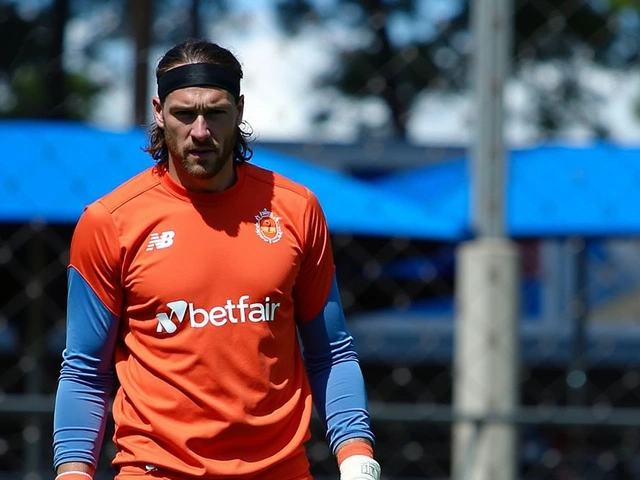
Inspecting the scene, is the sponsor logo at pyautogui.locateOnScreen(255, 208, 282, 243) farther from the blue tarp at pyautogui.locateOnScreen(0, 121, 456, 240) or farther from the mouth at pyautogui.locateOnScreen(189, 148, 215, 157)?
the blue tarp at pyautogui.locateOnScreen(0, 121, 456, 240)

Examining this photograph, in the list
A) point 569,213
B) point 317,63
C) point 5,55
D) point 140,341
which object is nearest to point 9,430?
point 5,55

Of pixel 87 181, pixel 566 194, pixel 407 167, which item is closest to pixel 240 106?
pixel 87 181

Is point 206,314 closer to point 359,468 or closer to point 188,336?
point 188,336

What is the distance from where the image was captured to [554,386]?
341 inches

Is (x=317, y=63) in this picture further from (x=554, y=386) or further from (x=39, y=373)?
(x=554, y=386)

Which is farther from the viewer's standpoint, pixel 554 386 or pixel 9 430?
pixel 554 386

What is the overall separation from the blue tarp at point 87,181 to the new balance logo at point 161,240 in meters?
2.28

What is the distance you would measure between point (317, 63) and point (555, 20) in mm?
1245

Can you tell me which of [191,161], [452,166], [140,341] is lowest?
[140,341]

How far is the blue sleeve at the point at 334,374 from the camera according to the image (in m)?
2.46

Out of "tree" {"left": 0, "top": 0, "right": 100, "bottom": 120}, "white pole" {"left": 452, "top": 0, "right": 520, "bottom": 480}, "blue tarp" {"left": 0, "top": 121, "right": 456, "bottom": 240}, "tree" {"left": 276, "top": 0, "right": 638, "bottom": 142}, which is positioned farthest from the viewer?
"tree" {"left": 276, "top": 0, "right": 638, "bottom": 142}

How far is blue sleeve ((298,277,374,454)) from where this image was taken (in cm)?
246

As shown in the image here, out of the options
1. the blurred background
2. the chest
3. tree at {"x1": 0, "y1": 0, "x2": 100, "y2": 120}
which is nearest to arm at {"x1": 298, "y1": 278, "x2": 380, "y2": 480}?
the chest

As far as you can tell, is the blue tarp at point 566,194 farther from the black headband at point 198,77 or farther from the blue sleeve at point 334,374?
the black headband at point 198,77
